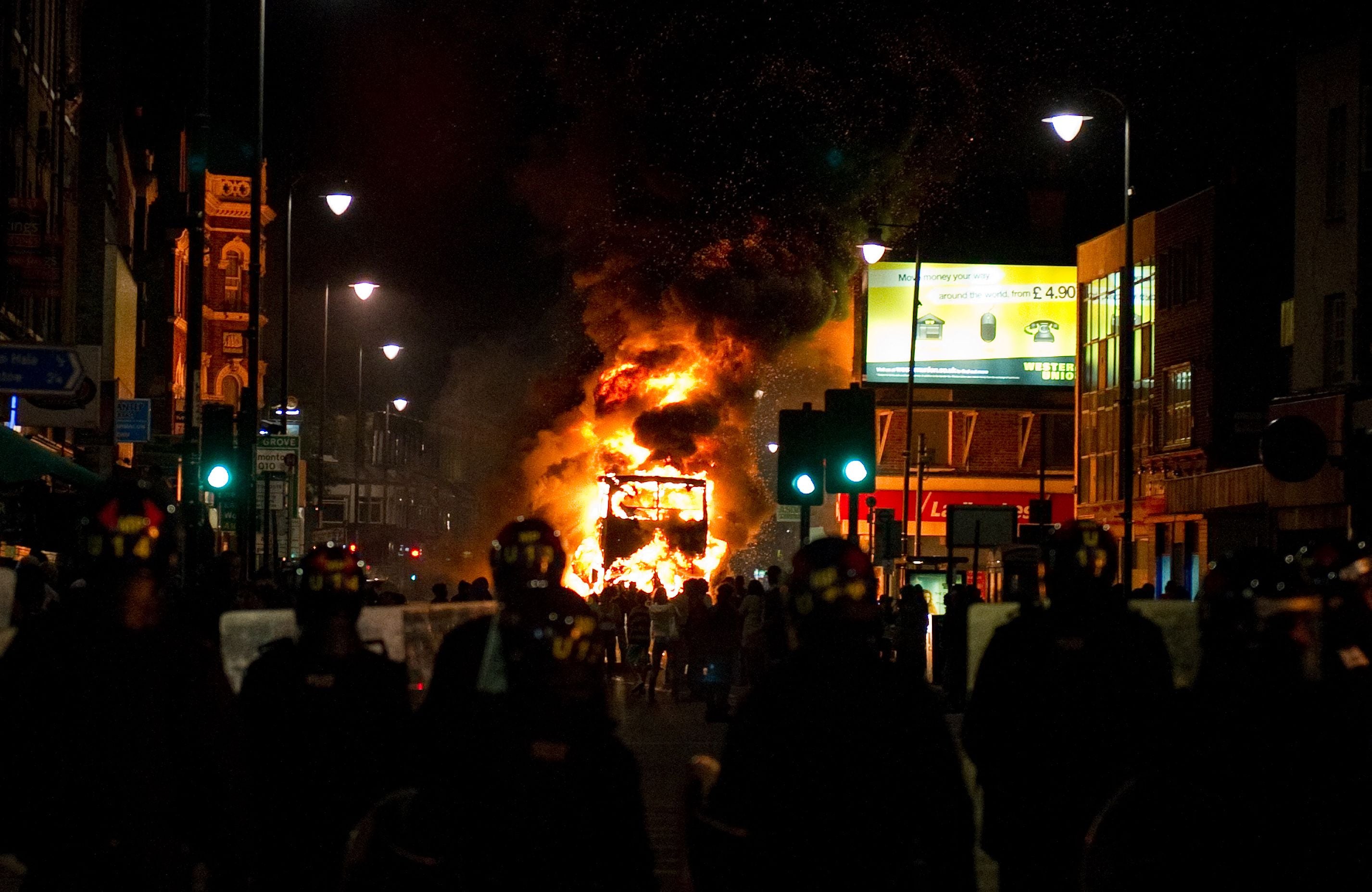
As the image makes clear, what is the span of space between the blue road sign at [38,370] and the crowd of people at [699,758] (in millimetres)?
7250

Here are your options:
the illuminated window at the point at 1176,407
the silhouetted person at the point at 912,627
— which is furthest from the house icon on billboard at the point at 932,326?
the silhouetted person at the point at 912,627

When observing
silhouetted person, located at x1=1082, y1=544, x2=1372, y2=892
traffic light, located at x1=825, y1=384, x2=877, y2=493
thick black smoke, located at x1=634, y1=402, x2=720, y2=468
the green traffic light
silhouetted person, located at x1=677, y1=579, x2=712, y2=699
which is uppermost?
thick black smoke, located at x1=634, y1=402, x2=720, y2=468

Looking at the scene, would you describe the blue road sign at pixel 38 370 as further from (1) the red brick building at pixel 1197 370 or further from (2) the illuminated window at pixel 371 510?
(2) the illuminated window at pixel 371 510

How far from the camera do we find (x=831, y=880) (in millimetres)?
4781

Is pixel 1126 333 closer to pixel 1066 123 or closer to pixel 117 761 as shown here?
pixel 1066 123

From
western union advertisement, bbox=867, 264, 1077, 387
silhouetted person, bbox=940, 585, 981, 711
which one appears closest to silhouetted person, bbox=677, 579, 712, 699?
silhouetted person, bbox=940, 585, 981, 711

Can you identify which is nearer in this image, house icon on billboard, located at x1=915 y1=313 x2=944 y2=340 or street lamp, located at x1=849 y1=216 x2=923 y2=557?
street lamp, located at x1=849 y1=216 x2=923 y2=557

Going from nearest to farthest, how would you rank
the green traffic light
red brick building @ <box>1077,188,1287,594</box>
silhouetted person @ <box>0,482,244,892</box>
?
silhouetted person @ <box>0,482,244,892</box>, the green traffic light, red brick building @ <box>1077,188,1287,594</box>

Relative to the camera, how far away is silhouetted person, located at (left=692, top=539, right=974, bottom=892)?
480 cm

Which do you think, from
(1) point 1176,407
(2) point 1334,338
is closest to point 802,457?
(2) point 1334,338

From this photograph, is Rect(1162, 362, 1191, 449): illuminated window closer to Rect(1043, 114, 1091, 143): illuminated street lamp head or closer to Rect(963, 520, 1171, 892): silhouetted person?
Rect(1043, 114, 1091, 143): illuminated street lamp head

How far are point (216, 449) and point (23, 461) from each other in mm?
5755

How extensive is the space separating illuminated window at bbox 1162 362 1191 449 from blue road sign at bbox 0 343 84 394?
3228cm

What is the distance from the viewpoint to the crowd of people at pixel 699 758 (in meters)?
4.86
